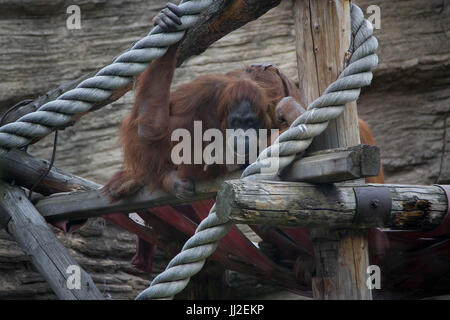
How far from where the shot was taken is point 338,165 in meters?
2.24

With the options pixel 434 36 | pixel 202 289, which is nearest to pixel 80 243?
pixel 202 289

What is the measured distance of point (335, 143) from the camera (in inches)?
99.1

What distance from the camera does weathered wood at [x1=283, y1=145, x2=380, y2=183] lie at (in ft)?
7.27

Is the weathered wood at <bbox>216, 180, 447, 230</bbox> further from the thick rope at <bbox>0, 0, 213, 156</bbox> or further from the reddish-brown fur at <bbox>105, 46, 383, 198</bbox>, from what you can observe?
the reddish-brown fur at <bbox>105, 46, 383, 198</bbox>

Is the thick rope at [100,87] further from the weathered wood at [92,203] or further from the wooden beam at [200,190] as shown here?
the weathered wood at [92,203]

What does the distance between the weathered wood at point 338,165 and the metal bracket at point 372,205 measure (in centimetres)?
18

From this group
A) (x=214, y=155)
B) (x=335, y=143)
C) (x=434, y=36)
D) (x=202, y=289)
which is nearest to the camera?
(x=335, y=143)

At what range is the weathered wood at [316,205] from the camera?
2.16 meters

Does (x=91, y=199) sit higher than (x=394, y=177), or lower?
lower

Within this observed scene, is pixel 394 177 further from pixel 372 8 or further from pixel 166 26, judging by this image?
pixel 166 26

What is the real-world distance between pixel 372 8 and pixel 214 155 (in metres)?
2.51

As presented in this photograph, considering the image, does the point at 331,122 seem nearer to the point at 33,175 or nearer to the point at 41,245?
the point at 41,245
